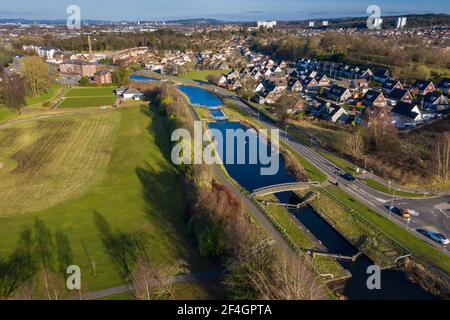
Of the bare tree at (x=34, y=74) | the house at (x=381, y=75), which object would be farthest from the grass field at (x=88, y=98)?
the house at (x=381, y=75)

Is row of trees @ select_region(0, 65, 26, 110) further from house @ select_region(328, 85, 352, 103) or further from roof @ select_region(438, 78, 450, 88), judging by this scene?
roof @ select_region(438, 78, 450, 88)

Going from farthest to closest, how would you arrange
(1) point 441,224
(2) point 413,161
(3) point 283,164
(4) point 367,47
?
(4) point 367,47, (3) point 283,164, (2) point 413,161, (1) point 441,224

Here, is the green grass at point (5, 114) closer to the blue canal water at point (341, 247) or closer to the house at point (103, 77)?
the house at point (103, 77)

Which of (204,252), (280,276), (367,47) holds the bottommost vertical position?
(204,252)

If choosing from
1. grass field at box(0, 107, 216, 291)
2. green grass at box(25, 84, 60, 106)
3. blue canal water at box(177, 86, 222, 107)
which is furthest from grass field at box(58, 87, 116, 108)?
blue canal water at box(177, 86, 222, 107)

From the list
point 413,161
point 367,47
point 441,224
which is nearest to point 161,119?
point 413,161

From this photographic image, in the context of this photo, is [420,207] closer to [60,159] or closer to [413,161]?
[413,161]

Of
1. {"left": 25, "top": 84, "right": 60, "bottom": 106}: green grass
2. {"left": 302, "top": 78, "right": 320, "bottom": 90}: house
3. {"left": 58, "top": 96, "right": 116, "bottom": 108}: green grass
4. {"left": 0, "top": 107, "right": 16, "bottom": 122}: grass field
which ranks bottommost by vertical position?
{"left": 0, "top": 107, "right": 16, "bottom": 122}: grass field

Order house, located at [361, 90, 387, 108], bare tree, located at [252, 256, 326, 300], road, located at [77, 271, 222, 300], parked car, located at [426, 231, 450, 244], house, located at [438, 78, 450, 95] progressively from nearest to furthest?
bare tree, located at [252, 256, 326, 300]
road, located at [77, 271, 222, 300]
parked car, located at [426, 231, 450, 244]
house, located at [361, 90, 387, 108]
house, located at [438, 78, 450, 95]
